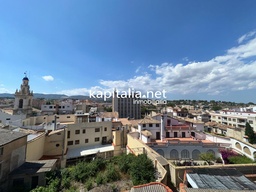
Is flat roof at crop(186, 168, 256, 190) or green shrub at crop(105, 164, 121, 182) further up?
flat roof at crop(186, 168, 256, 190)

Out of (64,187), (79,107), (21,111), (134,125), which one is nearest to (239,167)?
(64,187)

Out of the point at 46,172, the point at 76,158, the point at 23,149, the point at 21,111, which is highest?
the point at 21,111

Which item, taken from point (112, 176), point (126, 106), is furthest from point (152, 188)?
point (126, 106)

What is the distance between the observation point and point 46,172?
444 inches

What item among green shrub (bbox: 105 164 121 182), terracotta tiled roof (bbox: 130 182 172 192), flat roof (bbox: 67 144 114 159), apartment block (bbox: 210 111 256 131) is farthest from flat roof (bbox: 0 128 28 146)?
apartment block (bbox: 210 111 256 131)

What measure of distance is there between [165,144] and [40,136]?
51.2ft

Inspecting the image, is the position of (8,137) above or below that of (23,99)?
below

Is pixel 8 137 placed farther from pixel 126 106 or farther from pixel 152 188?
pixel 126 106

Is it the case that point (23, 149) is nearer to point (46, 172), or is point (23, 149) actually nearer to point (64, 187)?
point (46, 172)

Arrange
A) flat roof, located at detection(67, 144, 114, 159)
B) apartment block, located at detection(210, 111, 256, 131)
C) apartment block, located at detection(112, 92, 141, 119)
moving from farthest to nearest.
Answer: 1. apartment block, located at detection(112, 92, 141, 119)
2. apartment block, located at detection(210, 111, 256, 131)
3. flat roof, located at detection(67, 144, 114, 159)

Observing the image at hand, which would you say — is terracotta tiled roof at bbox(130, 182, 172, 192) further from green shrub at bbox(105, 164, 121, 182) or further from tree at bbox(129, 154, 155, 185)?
green shrub at bbox(105, 164, 121, 182)

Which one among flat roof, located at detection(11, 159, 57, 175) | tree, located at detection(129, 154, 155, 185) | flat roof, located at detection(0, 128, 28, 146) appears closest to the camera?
tree, located at detection(129, 154, 155, 185)

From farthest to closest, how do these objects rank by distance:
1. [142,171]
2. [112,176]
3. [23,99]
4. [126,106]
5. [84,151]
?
[126,106]
[23,99]
[84,151]
[112,176]
[142,171]

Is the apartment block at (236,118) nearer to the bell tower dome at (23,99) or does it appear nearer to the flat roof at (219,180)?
the flat roof at (219,180)
